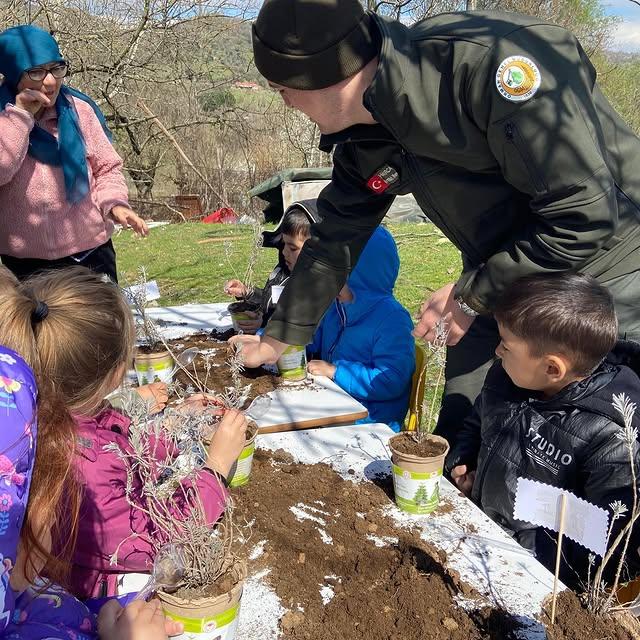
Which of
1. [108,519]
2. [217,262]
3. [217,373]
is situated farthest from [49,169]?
[217,262]

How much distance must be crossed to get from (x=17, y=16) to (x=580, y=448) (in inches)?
284

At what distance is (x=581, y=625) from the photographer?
42.1 inches

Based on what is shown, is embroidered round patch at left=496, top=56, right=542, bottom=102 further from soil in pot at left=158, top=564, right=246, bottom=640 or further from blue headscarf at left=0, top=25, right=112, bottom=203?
blue headscarf at left=0, top=25, right=112, bottom=203

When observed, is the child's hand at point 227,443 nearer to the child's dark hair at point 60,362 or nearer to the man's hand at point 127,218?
the child's dark hair at point 60,362

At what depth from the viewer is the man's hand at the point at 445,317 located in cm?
161

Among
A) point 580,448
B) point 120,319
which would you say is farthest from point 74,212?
point 580,448

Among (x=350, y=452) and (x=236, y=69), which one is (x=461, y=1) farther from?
(x=350, y=452)

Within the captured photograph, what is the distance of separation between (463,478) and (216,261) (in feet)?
22.0

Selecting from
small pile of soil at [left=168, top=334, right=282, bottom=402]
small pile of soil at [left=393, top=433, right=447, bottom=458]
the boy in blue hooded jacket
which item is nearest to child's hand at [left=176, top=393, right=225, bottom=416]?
small pile of soil at [left=168, top=334, right=282, bottom=402]

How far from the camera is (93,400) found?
1.26 meters

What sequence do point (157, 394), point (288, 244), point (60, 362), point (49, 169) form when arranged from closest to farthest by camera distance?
point (60, 362)
point (157, 394)
point (49, 169)
point (288, 244)

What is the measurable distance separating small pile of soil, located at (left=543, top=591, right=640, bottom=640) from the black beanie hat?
122cm

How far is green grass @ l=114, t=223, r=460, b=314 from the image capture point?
253 inches

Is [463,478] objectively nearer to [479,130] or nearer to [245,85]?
[479,130]
